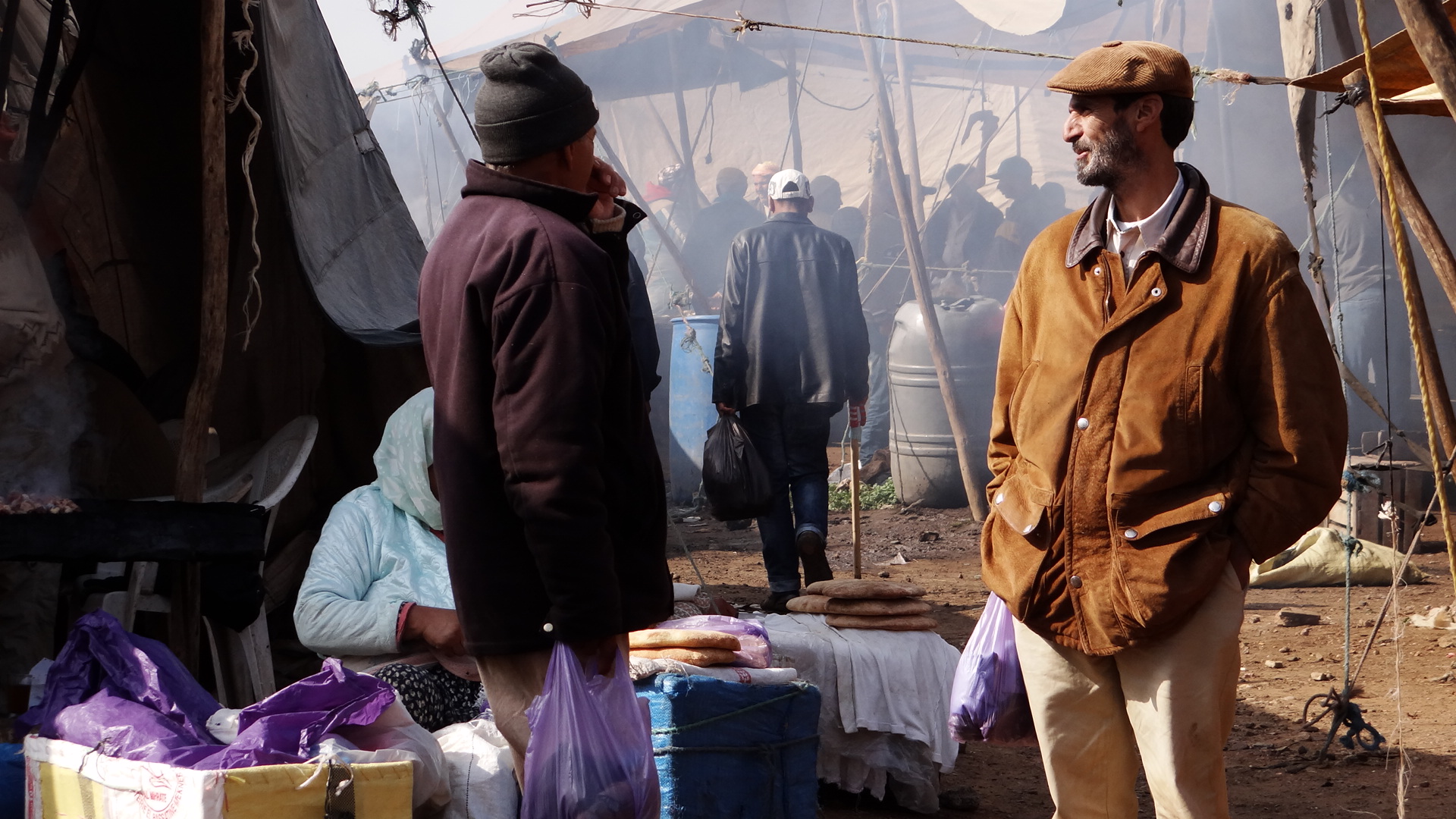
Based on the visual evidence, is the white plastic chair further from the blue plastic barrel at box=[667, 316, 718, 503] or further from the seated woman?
the blue plastic barrel at box=[667, 316, 718, 503]

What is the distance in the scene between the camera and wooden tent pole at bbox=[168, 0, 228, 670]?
12.5 ft

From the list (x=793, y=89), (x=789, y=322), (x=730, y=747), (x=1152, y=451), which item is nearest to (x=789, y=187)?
(x=789, y=322)

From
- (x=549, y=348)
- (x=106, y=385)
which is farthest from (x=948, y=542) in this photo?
(x=549, y=348)

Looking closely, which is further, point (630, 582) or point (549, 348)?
point (630, 582)

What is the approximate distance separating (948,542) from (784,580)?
9.93 feet

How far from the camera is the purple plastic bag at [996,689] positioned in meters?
2.63

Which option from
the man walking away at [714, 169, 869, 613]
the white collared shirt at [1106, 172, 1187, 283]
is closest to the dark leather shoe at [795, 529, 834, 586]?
the man walking away at [714, 169, 869, 613]

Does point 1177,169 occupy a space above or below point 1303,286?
above

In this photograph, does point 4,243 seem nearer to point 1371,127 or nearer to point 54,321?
point 54,321

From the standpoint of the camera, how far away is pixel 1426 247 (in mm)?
2857

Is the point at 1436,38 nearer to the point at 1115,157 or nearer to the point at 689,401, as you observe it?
the point at 1115,157

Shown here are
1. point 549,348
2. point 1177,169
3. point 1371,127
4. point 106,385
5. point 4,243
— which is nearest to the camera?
point 549,348

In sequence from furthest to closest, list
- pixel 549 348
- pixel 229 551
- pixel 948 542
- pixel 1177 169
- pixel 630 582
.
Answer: pixel 948 542, pixel 229 551, pixel 1177 169, pixel 630 582, pixel 549 348

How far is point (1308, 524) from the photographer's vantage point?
2.26 meters
